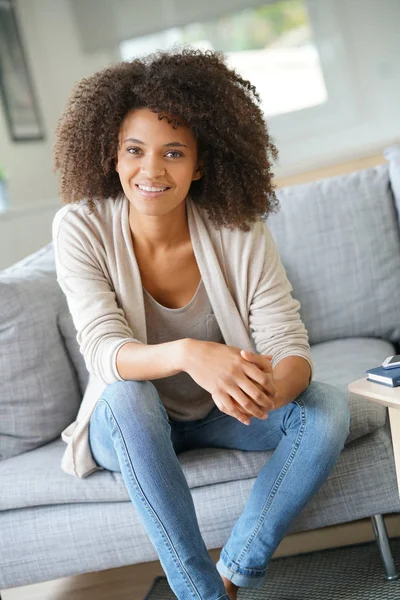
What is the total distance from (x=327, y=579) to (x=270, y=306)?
621 millimetres

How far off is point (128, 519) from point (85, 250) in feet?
1.88

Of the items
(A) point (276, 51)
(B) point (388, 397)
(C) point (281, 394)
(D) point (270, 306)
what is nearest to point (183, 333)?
(D) point (270, 306)

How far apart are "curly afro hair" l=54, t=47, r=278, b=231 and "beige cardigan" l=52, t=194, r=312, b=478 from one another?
0.05 metres

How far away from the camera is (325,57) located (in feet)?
16.0

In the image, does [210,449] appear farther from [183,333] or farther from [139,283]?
[139,283]

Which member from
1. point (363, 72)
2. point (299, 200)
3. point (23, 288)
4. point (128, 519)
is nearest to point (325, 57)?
point (363, 72)

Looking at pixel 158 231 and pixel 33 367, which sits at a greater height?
pixel 158 231

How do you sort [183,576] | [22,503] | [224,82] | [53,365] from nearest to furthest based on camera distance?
[183,576]
[224,82]
[22,503]
[53,365]

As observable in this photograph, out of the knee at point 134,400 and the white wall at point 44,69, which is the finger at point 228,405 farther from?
the white wall at point 44,69

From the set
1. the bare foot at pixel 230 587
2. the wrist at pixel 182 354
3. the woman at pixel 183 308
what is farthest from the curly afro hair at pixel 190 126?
the bare foot at pixel 230 587

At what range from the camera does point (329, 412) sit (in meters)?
1.58

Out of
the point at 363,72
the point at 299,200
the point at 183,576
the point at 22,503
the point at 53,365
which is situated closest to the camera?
the point at 183,576

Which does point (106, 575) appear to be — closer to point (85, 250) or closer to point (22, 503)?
point (22, 503)

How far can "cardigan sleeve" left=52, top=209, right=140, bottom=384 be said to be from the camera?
1.62 m
